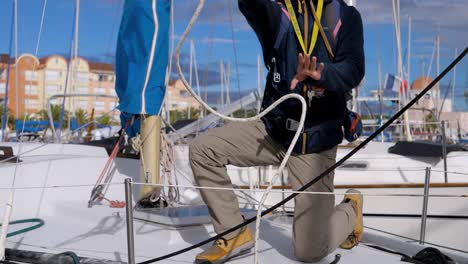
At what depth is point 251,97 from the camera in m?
7.28

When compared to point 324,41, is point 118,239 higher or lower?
lower

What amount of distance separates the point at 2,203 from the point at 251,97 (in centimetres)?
371

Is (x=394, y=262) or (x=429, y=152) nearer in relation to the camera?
(x=394, y=262)

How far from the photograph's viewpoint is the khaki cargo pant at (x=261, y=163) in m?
3.13

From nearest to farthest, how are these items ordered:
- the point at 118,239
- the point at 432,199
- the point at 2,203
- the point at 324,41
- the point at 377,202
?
the point at 324,41 < the point at 118,239 < the point at 2,203 < the point at 432,199 < the point at 377,202

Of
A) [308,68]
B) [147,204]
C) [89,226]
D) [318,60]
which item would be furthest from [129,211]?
[147,204]

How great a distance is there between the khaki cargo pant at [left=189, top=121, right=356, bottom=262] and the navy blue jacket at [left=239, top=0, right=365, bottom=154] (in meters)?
0.08

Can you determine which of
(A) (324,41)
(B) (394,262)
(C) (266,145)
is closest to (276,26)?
(A) (324,41)

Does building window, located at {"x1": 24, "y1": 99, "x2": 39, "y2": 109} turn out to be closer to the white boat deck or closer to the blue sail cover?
the white boat deck

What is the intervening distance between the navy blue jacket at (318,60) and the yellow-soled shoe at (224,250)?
0.59 meters

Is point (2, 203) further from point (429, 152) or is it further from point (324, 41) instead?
point (429, 152)

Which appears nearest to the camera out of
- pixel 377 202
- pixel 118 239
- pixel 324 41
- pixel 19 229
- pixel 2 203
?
pixel 324 41

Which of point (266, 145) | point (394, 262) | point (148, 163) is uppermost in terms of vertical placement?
point (266, 145)

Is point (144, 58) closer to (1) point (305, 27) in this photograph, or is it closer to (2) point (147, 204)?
(2) point (147, 204)
